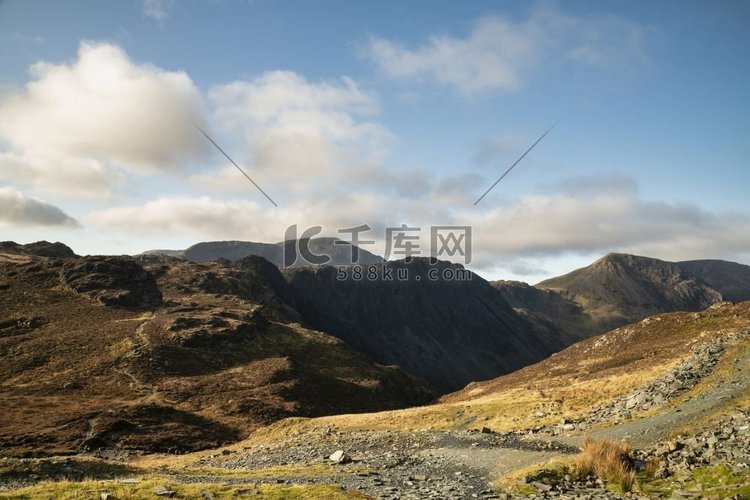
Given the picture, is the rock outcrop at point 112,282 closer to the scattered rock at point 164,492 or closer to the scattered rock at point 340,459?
the scattered rock at point 340,459

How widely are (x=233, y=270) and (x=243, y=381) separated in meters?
99.3

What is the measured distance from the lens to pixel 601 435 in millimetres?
32312

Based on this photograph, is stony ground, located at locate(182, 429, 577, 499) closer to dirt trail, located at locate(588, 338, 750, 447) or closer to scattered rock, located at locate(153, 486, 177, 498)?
dirt trail, located at locate(588, 338, 750, 447)

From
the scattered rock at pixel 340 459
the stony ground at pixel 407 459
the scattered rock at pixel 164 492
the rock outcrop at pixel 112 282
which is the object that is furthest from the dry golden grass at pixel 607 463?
the rock outcrop at pixel 112 282

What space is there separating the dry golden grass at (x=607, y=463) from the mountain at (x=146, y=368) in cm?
5065

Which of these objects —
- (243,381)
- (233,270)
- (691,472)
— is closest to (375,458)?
(691,472)

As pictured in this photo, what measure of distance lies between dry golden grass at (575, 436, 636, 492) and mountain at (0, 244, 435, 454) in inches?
1994

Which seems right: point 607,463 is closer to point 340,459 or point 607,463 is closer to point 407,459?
point 407,459

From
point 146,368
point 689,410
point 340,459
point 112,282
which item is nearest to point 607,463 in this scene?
point 689,410

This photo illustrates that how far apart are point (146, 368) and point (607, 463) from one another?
279 ft

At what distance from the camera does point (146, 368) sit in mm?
88312

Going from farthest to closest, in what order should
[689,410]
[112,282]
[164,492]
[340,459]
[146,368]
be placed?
[112,282], [146,368], [340,459], [689,410], [164,492]

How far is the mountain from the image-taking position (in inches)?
2478

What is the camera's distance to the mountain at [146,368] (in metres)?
62.9
